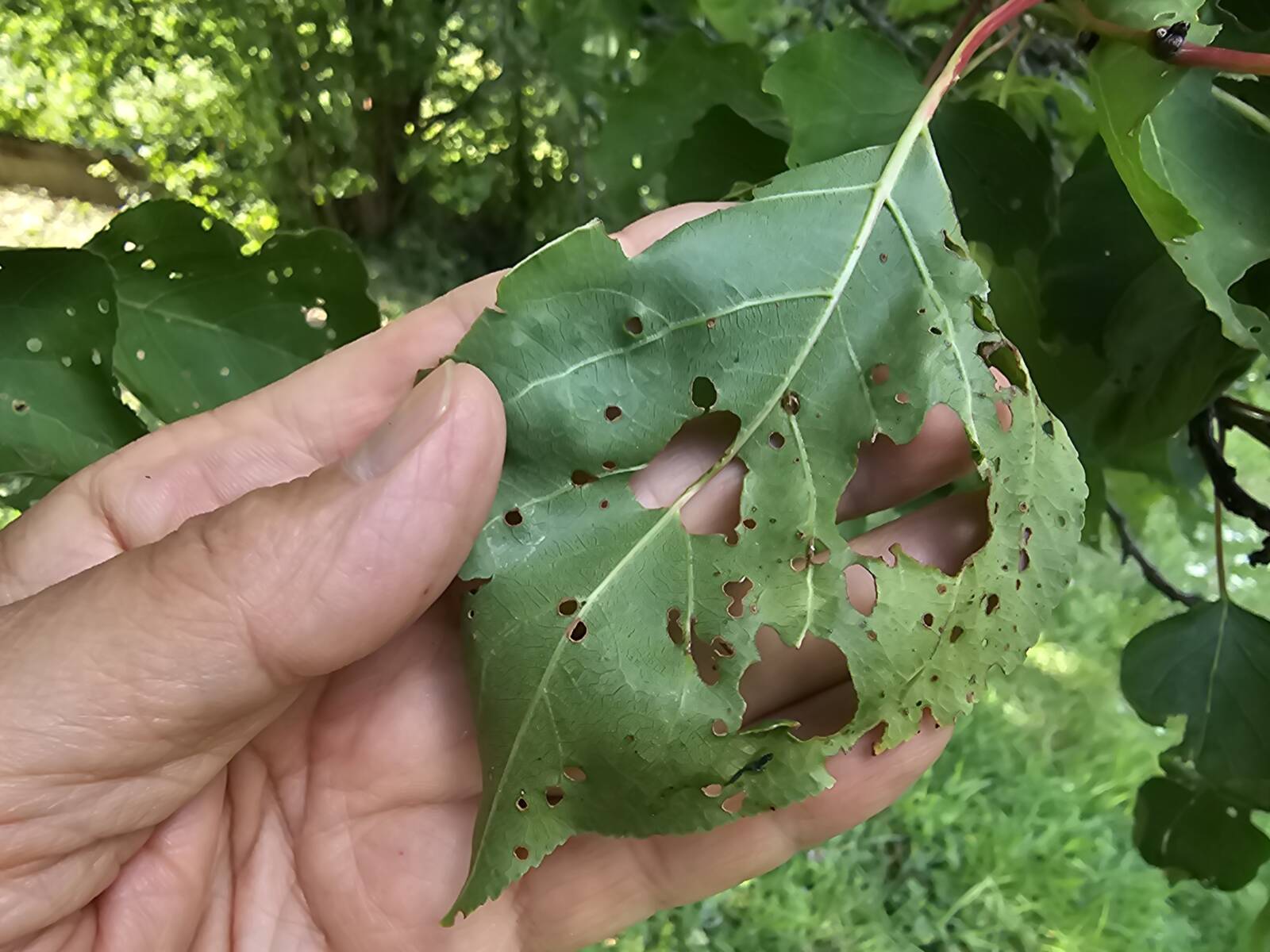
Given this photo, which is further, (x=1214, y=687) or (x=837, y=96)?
(x=1214, y=687)

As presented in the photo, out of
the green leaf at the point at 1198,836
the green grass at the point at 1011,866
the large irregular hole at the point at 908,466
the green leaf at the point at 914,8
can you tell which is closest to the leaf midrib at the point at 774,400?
the large irregular hole at the point at 908,466

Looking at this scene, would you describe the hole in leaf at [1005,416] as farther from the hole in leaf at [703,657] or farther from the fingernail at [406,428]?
the fingernail at [406,428]

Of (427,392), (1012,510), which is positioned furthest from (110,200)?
(1012,510)

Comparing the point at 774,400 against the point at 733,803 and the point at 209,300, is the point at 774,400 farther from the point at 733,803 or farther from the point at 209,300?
the point at 209,300

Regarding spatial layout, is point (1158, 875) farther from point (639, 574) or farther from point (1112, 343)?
point (639, 574)

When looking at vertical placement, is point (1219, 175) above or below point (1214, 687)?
above

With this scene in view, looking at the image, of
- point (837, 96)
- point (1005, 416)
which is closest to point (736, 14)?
point (837, 96)

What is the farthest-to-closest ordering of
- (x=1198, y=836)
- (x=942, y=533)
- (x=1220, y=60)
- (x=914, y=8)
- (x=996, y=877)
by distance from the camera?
(x=996, y=877)
(x=914, y=8)
(x=1198, y=836)
(x=942, y=533)
(x=1220, y=60)
